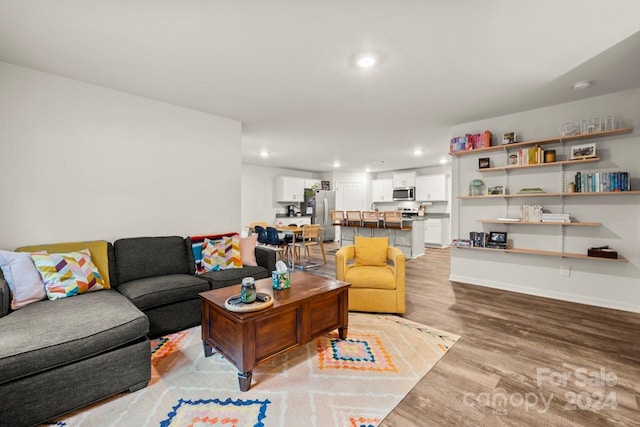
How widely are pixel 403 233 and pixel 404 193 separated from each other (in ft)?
8.82

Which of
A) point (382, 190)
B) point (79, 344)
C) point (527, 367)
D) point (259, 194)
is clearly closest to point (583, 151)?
point (527, 367)

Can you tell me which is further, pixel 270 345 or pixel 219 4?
pixel 270 345

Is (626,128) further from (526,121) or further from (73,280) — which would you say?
(73,280)

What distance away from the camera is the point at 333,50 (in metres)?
2.33

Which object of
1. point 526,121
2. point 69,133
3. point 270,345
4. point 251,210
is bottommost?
point 270,345

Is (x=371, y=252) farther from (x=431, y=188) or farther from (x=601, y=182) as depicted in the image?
(x=431, y=188)

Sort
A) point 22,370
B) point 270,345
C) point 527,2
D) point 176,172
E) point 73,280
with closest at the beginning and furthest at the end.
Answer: point 22,370 < point 527,2 < point 270,345 < point 73,280 < point 176,172

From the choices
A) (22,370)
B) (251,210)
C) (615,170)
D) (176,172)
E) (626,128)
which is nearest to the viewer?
(22,370)

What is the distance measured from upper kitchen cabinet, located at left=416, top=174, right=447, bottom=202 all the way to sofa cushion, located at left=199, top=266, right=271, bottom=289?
641 centimetres

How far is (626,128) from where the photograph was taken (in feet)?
10.1

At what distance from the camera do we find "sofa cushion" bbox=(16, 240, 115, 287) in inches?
103

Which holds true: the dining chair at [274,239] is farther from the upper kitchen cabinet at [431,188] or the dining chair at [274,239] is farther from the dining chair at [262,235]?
the upper kitchen cabinet at [431,188]

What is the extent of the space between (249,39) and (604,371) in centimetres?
367

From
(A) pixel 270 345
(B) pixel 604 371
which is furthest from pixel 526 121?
(A) pixel 270 345
